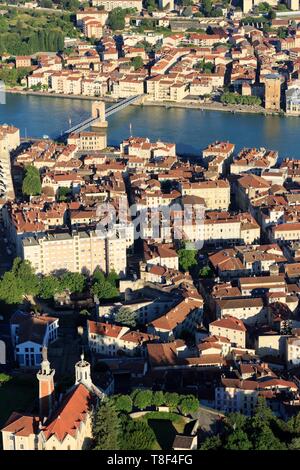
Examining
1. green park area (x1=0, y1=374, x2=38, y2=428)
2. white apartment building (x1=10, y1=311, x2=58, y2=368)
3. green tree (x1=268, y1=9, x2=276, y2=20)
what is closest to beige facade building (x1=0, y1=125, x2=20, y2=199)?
white apartment building (x1=10, y1=311, x2=58, y2=368)

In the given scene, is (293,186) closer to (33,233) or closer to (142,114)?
(33,233)

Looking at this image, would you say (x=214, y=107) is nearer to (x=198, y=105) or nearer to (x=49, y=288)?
(x=198, y=105)

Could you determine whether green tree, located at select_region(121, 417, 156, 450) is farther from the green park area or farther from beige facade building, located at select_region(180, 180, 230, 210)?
beige facade building, located at select_region(180, 180, 230, 210)

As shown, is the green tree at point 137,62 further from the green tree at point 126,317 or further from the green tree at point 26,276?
the green tree at point 126,317

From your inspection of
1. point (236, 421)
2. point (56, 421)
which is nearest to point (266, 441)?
point (236, 421)

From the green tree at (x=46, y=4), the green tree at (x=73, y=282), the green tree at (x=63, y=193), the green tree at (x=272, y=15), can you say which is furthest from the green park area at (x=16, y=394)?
the green tree at (x=46, y=4)

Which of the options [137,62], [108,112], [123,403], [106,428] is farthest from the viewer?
[137,62]
